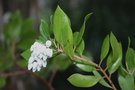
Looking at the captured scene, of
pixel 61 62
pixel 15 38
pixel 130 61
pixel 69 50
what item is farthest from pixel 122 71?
pixel 15 38

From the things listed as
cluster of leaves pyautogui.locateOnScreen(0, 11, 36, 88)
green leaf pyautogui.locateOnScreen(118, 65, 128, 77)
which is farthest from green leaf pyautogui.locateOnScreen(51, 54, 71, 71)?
green leaf pyautogui.locateOnScreen(118, 65, 128, 77)

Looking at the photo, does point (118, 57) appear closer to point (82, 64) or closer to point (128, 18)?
point (82, 64)

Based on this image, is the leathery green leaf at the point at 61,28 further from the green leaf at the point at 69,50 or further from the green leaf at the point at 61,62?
the green leaf at the point at 61,62

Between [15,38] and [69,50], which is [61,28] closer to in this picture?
[69,50]

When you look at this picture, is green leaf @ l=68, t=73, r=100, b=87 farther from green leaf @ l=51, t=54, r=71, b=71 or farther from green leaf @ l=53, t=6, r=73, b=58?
green leaf @ l=51, t=54, r=71, b=71

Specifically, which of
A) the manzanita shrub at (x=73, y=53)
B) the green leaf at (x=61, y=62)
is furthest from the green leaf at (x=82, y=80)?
the green leaf at (x=61, y=62)

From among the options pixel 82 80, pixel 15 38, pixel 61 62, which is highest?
pixel 82 80

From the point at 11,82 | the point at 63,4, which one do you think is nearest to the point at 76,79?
the point at 11,82

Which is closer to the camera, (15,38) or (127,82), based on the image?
(127,82)
